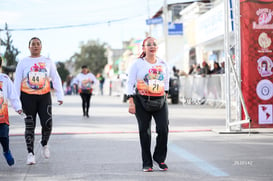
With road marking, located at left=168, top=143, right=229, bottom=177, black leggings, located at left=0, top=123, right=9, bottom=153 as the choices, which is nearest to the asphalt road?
road marking, located at left=168, top=143, right=229, bottom=177

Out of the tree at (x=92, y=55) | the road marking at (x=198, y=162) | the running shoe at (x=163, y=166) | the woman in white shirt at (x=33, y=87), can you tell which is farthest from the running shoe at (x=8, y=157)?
the tree at (x=92, y=55)

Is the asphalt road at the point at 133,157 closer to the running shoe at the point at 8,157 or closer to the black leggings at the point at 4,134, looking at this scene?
the running shoe at the point at 8,157

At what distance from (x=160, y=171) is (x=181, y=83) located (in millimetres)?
22286

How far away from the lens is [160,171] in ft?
25.2

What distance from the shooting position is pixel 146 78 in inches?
305

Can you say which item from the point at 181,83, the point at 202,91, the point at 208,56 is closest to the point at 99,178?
the point at 202,91

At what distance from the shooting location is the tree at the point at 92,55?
12100 centimetres

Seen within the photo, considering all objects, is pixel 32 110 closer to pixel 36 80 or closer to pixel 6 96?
pixel 36 80

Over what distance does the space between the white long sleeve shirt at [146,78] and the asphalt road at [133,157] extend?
3.41 feet

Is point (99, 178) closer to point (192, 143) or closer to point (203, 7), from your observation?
point (192, 143)

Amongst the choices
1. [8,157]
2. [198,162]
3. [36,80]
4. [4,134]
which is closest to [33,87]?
[36,80]

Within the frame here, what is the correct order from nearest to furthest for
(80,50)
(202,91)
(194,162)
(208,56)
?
1. (194,162)
2. (202,91)
3. (208,56)
4. (80,50)

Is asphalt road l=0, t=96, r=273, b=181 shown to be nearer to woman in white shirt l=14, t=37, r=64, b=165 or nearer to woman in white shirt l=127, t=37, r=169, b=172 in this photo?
woman in white shirt l=127, t=37, r=169, b=172

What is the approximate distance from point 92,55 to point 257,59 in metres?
110
